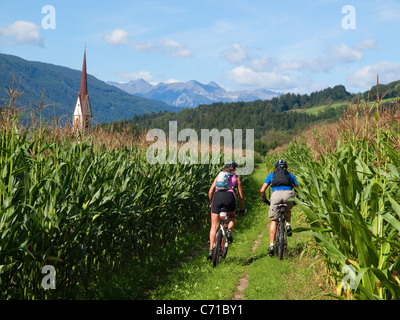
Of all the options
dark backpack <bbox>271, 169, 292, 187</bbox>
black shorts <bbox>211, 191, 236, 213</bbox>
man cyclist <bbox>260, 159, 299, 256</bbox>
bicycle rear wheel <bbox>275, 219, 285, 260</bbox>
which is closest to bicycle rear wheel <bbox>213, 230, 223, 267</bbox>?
black shorts <bbox>211, 191, 236, 213</bbox>

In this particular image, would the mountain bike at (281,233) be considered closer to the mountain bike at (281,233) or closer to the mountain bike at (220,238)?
the mountain bike at (281,233)

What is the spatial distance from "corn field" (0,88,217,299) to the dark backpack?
2664 millimetres

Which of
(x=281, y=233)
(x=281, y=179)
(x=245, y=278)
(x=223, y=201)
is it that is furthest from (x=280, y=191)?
(x=245, y=278)

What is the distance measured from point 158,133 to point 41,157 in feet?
29.8

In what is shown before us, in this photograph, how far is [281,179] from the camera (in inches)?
332

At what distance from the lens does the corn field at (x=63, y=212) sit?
488 centimetres

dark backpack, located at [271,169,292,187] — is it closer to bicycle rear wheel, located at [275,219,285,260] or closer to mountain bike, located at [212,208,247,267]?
bicycle rear wheel, located at [275,219,285,260]

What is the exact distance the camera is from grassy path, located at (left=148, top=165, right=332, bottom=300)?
255 inches

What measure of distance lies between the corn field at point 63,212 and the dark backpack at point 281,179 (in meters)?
2.66

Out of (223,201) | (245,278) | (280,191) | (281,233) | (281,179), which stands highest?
(281,179)

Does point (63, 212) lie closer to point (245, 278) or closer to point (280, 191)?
point (245, 278)

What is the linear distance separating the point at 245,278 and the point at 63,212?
12.9 ft

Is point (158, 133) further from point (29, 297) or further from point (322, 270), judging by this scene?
point (29, 297)
